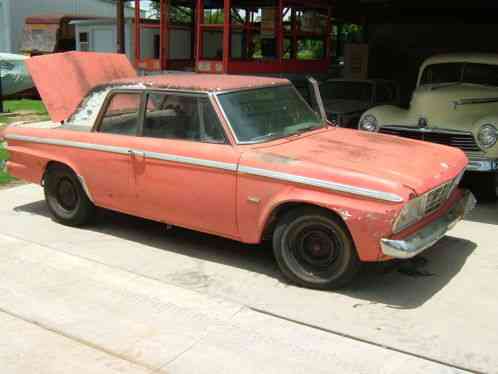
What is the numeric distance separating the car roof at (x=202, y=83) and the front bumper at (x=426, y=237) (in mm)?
1903

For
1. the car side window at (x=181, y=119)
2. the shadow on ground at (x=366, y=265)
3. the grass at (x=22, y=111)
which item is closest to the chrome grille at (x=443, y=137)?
the shadow on ground at (x=366, y=265)

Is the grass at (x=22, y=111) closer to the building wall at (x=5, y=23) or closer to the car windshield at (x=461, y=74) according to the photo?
the building wall at (x=5, y=23)

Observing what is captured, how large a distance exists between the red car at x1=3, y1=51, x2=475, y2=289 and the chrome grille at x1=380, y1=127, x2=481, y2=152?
5.82 feet

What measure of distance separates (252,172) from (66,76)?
308 centimetres

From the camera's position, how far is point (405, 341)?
372cm

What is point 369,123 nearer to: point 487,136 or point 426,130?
point 426,130

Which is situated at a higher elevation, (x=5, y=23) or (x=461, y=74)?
(x=5, y=23)

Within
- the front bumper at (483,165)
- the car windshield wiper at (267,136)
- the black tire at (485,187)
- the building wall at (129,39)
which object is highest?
the building wall at (129,39)

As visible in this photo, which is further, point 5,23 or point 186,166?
point 5,23

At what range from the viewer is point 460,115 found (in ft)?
24.0

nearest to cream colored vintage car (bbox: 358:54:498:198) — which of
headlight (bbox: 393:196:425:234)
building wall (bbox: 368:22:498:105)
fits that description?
headlight (bbox: 393:196:425:234)

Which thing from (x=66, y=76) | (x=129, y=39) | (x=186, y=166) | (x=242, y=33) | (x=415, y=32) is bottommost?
(x=186, y=166)

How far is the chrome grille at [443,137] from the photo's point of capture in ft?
22.5

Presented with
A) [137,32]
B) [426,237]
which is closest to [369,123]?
[426,237]
